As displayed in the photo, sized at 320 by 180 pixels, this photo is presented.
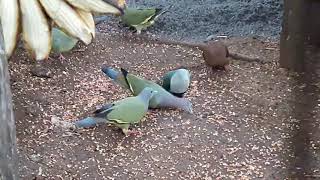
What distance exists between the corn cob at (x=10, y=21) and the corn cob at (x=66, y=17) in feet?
0.08

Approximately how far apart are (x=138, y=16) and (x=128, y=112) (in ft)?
3.36

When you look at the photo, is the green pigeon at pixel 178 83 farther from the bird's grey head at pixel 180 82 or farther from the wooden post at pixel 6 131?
the wooden post at pixel 6 131

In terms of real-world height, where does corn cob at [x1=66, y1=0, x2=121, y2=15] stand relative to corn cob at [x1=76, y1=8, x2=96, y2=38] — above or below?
above

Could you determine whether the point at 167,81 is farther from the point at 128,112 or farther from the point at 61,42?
the point at 61,42

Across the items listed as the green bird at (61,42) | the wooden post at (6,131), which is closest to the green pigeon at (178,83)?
the green bird at (61,42)

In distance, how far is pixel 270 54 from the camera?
285 centimetres

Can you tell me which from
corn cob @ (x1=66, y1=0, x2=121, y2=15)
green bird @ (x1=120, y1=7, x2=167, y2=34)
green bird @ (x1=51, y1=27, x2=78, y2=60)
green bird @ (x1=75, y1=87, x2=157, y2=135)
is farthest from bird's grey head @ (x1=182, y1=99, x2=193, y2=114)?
corn cob @ (x1=66, y1=0, x2=121, y2=15)

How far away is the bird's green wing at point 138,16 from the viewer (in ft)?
9.49

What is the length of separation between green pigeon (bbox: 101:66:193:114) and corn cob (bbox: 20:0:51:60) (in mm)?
1646

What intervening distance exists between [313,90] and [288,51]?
31 centimetres

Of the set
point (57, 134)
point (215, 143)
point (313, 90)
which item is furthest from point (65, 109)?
point (313, 90)

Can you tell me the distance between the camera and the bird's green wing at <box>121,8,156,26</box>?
9.49ft

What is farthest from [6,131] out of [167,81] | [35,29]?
[167,81]

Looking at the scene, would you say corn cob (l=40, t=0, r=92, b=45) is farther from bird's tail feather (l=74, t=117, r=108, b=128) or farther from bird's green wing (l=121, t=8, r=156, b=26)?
bird's green wing (l=121, t=8, r=156, b=26)
